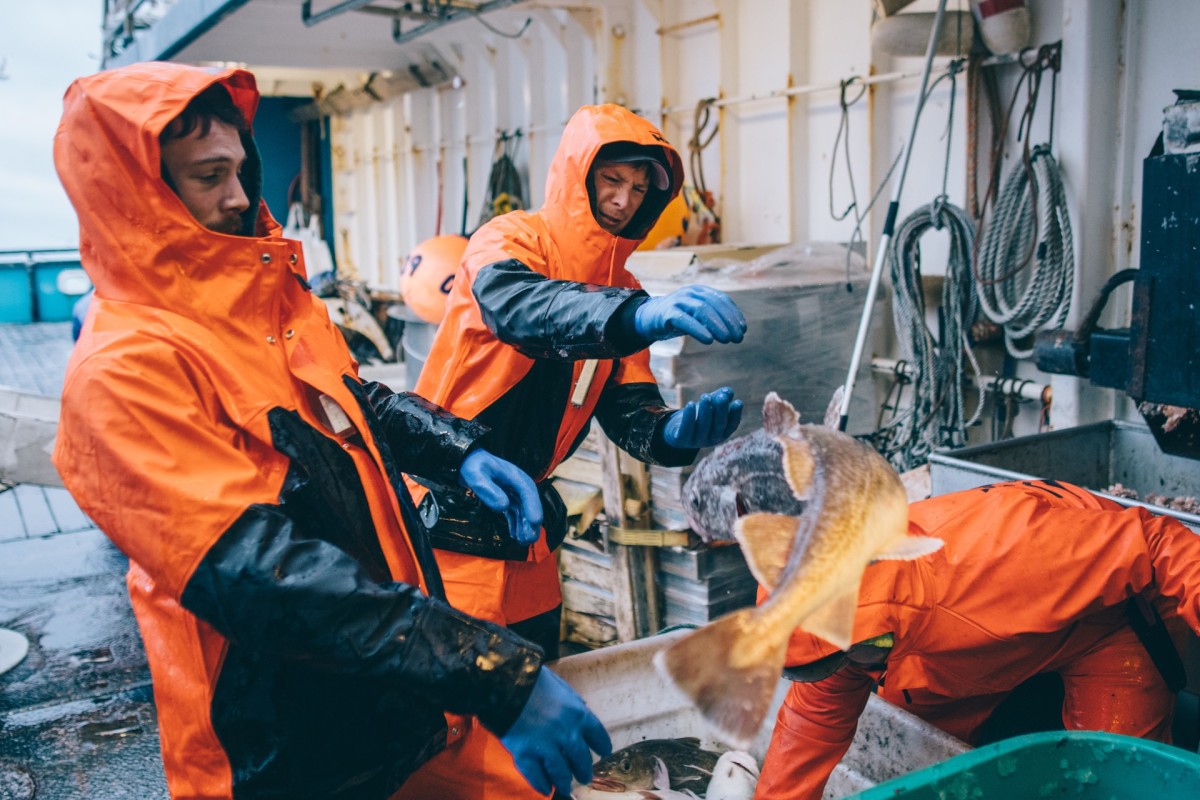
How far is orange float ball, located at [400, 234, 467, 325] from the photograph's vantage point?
22.7 ft

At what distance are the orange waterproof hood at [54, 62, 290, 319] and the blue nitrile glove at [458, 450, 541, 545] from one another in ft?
2.49

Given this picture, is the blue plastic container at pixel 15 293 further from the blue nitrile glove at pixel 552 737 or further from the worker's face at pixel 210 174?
the blue nitrile glove at pixel 552 737

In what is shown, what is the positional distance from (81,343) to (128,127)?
0.34 meters

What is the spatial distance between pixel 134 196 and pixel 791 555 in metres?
1.15

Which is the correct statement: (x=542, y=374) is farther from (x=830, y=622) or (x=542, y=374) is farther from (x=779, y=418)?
(x=830, y=622)

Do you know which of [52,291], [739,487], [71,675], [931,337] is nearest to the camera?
[739,487]

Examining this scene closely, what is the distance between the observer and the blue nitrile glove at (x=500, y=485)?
2242 mm

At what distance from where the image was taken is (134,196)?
5.15 feet

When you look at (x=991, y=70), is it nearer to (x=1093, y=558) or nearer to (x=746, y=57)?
(x=746, y=57)

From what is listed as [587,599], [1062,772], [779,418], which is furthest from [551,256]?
[587,599]

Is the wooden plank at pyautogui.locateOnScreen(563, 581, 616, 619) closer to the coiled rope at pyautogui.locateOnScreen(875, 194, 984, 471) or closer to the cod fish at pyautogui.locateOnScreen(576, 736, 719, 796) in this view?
the cod fish at pyautogui.locateOnScreen(576, 736, 719, 796)

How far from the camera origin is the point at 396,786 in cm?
186

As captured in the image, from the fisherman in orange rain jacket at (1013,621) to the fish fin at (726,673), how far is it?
870 millimetres

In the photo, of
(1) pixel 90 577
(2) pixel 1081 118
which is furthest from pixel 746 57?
(1) pixel 90 577
